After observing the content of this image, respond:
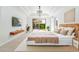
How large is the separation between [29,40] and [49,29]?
6.37 feet

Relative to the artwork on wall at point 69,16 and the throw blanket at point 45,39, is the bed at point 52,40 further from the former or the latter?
the artwork on wall at point 69,16

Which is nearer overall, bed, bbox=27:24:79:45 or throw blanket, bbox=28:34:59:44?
bed, bbox=27:24:79:45

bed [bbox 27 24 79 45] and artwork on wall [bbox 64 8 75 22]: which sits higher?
artwork on wall [bbox 64 8 75 22]

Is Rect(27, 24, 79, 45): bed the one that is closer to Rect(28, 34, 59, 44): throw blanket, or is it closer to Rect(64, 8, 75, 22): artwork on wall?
Rect(28, 34, 59, 44): throw blanket

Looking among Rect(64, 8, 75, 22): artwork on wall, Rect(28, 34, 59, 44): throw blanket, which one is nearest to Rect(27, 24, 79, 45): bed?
Rect(28, 34, 59, 44): throw blanket

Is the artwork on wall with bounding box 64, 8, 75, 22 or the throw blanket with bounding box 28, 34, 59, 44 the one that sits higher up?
the artwork on wall with bounding box 64, 8, 75, 22

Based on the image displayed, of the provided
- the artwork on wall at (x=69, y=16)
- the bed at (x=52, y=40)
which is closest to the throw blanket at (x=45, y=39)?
the bed at (x=52, y=40)

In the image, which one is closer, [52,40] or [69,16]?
[52,40]

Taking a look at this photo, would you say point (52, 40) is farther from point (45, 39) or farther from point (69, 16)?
point (69, 16)

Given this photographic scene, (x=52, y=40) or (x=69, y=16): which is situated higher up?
(x=69, y=16)

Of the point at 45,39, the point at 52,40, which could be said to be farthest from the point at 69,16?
the point at 45,39
